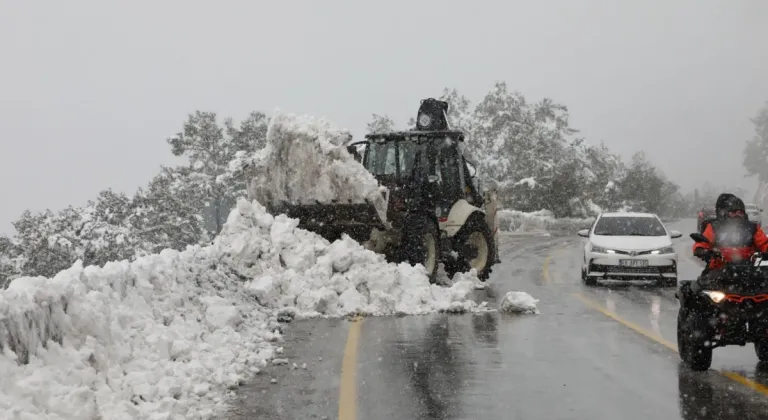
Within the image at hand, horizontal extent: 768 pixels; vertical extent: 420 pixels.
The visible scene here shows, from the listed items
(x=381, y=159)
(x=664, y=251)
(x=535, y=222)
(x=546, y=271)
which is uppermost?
(x=381, y=159)

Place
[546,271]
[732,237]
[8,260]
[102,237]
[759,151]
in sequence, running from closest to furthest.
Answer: [732,237], [546,271], [8,260], [102,237], [759,151]

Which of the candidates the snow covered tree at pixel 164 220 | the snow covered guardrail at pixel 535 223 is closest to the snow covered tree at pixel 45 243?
the snow covered tree at pixel 164 220

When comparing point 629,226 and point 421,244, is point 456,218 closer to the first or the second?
point 421,244

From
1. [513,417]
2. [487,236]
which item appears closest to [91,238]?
[487,236]

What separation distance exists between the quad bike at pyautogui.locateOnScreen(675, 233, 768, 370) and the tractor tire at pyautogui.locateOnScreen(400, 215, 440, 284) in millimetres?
7487

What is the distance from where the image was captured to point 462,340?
999 cm

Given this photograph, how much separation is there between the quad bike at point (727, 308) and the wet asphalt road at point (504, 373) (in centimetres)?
32

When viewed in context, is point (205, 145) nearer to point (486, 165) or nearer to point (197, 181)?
point (197, 181)

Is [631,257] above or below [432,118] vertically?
below

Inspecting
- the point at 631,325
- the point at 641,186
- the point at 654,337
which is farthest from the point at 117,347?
the point at 641,186

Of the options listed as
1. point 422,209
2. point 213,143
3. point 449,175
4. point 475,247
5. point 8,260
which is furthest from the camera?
point 213,143

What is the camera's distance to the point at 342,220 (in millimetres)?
14641

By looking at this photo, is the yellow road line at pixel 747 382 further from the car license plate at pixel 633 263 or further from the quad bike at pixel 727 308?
the car license plate at pixel 633 263

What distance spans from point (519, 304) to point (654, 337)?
2752 millimetres
